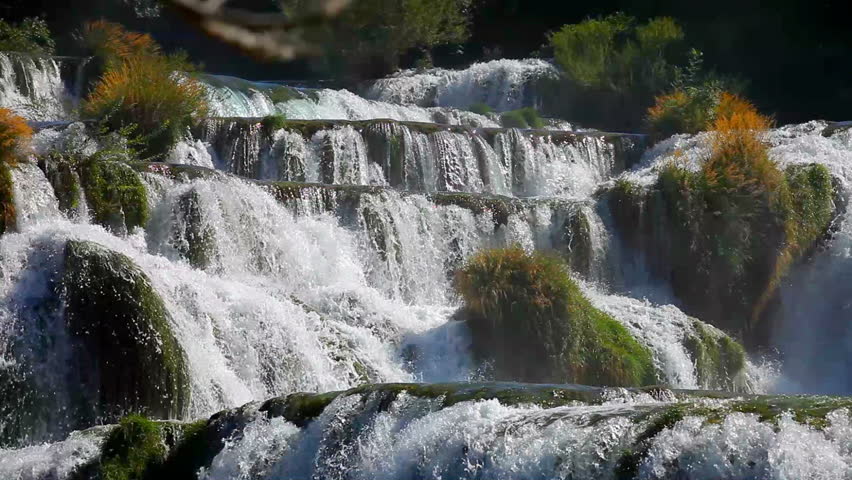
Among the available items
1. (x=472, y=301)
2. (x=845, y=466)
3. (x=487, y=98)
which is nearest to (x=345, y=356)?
(x=472, y=301)

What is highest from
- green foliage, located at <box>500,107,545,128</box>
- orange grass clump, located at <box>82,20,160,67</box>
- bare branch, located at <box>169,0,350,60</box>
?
orange grass clump, located at <box>82,20,160,67</box>

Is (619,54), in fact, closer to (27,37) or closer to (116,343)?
(27,37)

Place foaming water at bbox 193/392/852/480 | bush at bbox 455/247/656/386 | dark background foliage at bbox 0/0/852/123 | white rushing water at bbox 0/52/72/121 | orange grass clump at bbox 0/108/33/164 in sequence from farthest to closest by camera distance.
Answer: dark background foliage at bbox 0/0/852/123 → white rushing water at bbox 0/52/72/121 → bush at bbox 455/247/656/386 → orange grass clump at bbox 0/108/33/164 → foaming water at bbox 193/392/852/480

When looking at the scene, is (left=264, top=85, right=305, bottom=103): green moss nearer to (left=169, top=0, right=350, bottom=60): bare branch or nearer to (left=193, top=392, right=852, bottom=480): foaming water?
(left=193, top=392, right=852, bottom=480): foaming water

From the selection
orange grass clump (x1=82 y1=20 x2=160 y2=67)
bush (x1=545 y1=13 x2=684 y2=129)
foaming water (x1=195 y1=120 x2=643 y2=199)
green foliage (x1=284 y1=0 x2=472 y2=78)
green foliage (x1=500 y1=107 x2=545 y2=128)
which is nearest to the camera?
foaming water (x1=195 y1=120 x2=643 y2=199)

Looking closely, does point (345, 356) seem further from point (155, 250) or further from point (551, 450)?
point (551, 450)

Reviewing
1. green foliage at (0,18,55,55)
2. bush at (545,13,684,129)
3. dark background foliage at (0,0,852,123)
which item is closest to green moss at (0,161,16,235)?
green foliage at (0,18,55,55)

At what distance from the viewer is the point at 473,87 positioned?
2861 centimetres

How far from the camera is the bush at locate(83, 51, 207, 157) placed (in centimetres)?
1752

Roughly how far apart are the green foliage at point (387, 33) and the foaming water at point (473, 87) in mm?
1570

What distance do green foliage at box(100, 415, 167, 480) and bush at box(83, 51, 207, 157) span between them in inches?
313

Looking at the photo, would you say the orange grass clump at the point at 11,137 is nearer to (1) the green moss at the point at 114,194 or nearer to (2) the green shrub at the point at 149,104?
(1) the green moss at the point at 114,194

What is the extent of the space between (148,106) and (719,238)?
781 centimetres

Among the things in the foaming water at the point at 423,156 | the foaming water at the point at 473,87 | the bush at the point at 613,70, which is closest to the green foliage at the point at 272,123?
the foaming water at the point at 423,156
